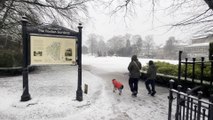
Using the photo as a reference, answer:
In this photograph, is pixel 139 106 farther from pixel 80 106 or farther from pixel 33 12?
pixel 33 12

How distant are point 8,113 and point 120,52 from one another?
63057 mm

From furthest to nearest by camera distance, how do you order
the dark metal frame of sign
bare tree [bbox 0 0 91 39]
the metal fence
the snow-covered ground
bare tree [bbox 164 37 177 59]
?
bare tree [bbox 164 37 177 59] < bare tree [bbox 0 0 91 39] < the dark metal frame of sign < the snow-covered ground < the metal fence

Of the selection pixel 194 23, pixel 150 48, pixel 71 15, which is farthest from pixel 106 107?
pixel 150 48

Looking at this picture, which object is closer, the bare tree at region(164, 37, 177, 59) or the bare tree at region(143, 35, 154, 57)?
the bare tree at region(164, 37, 177, 59)

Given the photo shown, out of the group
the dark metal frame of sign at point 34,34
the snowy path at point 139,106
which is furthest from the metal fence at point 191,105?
the dark metal frame of sign at point 34,34

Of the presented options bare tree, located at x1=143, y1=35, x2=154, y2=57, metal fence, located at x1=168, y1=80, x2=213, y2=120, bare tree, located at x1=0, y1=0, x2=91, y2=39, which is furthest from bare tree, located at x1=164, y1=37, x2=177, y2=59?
metal fence, located at x1=168, y1=80, x2=213, y2=120

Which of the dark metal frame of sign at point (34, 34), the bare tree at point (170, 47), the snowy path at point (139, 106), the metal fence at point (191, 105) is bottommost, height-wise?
the snowy path at point (139, 106)

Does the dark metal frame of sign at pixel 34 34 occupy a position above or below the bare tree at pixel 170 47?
below

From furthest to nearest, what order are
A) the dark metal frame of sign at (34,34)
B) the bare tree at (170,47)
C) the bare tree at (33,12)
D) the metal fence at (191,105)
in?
the bare tree at (170,47)
the bare tree at (33,12)
the dark metal frame of sign at (34,34)
the metal fence at (191,105)

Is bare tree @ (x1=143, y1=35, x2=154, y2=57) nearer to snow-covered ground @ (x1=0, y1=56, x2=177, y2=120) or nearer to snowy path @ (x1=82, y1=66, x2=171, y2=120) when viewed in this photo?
snowy path @ (x1=82, y1=66, x2=171, y2=120)

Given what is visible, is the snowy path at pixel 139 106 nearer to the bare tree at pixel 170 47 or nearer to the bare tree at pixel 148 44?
the bare tree at pixel 170 47

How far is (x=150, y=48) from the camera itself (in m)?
90.1

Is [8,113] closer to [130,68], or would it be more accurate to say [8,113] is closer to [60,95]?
[60,95]

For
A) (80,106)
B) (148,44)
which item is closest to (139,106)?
(80,106)
